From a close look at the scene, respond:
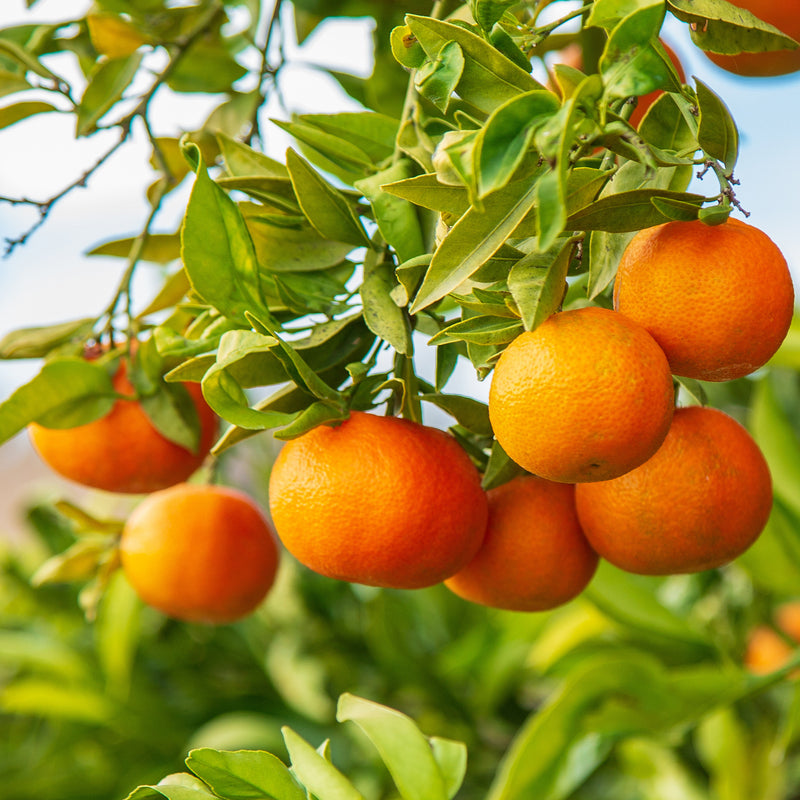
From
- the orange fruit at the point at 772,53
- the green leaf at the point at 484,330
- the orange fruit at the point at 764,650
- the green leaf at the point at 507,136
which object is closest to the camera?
the green leaf at the point at 507,136

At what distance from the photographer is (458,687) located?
146cm

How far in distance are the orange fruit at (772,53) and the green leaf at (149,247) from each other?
48 cm

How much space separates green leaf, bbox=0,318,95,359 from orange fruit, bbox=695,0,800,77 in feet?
1.80

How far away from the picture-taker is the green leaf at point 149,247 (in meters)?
0.81

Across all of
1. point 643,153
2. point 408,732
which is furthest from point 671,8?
point 408,732

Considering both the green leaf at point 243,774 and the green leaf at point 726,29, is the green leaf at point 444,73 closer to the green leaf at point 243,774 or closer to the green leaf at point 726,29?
the green leaf at point 726,29

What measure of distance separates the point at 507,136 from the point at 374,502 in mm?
227

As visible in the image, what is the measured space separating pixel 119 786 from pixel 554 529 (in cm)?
121

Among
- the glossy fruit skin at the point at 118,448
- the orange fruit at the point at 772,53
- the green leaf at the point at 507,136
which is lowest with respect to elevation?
the glossy fruit skin at the point at 118,448

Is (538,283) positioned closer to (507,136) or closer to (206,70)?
(507,136)

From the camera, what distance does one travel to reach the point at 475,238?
40cm

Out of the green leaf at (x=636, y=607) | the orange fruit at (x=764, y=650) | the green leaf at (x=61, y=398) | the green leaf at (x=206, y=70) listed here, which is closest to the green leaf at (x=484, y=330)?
the green leaf at (x=61, y=398)

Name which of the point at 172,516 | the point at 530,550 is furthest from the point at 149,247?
the point at 530,550

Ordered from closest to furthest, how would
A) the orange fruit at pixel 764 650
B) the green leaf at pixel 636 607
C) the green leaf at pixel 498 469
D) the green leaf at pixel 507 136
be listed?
1. the green leaf at pixel 507 136
2. the green leaf at pixel 498 469
3. the green leaf at pixel 636 607
4. the orange fruit at pixel 764 650
